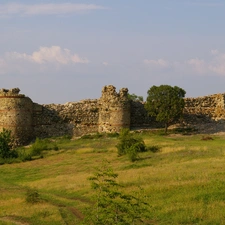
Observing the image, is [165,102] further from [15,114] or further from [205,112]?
[15,114]

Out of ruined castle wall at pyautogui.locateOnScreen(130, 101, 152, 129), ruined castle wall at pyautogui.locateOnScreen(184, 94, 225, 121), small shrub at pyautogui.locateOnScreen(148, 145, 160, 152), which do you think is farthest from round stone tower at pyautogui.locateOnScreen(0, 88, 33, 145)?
ruined castle wall at pyautogui.locateOnScreen(184, 94, 225, 121)

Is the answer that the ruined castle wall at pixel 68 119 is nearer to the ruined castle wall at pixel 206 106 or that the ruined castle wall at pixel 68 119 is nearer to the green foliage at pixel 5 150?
the green foliage at pixel 5 150

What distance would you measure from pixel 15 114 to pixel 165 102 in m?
10.7

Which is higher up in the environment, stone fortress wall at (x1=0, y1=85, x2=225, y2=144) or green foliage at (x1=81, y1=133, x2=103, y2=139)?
stone fortress wall at (x1=0, y1=85, x2=225, y2=144)

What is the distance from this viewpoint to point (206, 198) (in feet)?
54.1

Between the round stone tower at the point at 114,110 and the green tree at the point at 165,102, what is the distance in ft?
5.56

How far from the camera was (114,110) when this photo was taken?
124 feet

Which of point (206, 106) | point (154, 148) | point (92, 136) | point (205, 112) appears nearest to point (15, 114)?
point (92, 136)

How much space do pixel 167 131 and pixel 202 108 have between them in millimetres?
4142

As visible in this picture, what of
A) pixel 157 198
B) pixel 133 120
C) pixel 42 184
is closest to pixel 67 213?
pixel 157 198

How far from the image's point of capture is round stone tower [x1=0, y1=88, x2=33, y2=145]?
36.9 m

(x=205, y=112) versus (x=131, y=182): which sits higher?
(x=205, y=112)

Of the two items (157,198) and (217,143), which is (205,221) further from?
(217,143)

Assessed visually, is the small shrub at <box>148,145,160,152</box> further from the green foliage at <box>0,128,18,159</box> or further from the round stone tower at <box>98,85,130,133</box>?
the green foliage at <box>0,128,18,159</box>
